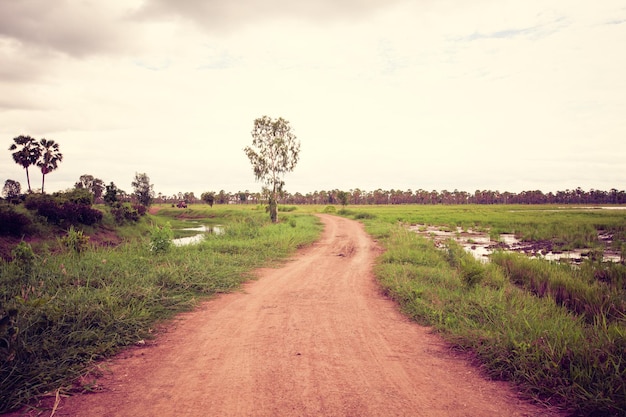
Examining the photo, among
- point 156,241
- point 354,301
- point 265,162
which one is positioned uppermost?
point 265,162

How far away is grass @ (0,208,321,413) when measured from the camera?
3.96 metres

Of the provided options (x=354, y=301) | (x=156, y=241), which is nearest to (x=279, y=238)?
(x=156, y=241)

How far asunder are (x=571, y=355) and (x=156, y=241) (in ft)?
38.9

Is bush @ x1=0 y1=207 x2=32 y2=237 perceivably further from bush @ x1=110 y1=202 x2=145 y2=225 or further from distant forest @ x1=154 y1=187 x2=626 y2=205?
distant forest @ x1=154 y1=187 x2=626 y2=205

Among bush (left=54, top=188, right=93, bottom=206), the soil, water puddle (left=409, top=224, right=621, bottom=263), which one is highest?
bush (left=54, top=188, right=93, bottom=206)

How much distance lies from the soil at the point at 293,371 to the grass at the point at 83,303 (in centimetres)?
40

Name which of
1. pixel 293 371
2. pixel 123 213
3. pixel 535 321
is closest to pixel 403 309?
pixel 535 321

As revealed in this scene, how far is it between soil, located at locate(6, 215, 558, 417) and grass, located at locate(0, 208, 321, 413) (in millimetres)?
403

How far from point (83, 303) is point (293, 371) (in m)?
3.89

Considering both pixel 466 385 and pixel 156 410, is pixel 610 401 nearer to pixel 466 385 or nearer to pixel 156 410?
pixel 466 385

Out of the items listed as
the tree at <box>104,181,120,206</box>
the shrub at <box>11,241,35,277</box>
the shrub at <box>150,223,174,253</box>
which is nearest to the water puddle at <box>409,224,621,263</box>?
the shrub at <box>150,223,174,253</box>

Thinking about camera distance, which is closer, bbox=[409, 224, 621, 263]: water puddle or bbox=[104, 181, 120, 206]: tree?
bbox=[409, 224, 621, 263]: water puddle

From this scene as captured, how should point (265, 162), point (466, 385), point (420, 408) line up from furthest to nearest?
1. point (265, 162)
2. point (466, 385)
3. point (420, 408)

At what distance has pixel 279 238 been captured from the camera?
1695cm
